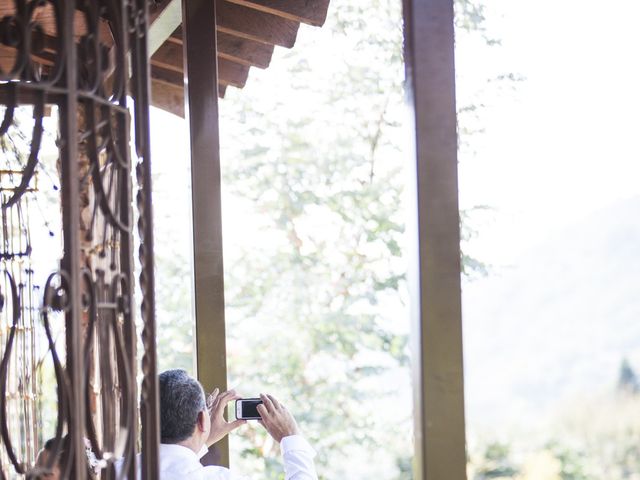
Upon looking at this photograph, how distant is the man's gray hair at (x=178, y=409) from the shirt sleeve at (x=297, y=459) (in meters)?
0.21

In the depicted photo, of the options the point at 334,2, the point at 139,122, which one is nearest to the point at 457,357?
the point at 139,122

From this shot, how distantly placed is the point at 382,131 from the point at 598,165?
9.07 ft

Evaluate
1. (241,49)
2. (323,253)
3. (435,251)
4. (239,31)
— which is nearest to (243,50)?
(241,49)

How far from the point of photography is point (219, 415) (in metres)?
2.67

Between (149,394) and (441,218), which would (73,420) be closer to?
(149,394)

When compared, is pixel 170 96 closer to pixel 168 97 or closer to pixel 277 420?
pixel 168 97

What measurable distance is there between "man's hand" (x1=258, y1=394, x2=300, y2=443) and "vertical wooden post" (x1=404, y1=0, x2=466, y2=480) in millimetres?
646

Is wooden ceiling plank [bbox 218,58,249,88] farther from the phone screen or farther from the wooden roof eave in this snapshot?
the phone screen

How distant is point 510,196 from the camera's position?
402 inches

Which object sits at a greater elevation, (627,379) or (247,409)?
(247,409)

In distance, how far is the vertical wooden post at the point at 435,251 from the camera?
1.69m

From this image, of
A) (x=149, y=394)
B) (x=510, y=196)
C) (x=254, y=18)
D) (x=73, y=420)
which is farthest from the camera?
(x=510, y=196)

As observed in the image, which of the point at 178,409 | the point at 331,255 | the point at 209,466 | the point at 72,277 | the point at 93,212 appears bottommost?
the point at 209,466

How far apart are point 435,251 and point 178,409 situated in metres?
0.80
